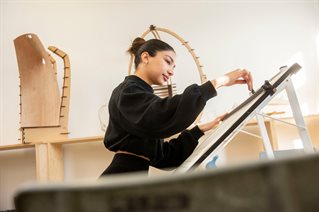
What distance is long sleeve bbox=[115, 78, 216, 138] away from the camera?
36.3 inches

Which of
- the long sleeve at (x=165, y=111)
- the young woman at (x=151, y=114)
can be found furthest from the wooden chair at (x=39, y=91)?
the long sleeve at (x=165, y=111)

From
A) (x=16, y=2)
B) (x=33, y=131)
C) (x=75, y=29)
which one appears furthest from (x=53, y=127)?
(x=16, y=2)

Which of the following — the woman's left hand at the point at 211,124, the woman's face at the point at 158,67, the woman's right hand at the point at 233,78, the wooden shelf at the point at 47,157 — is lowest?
the wooden shelf at the point at 47,157

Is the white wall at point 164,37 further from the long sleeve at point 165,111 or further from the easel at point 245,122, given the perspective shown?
the long sleeve at point 165,111

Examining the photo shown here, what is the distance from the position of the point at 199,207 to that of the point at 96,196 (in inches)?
3.6

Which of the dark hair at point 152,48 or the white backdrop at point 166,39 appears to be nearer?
the dark hair at point 152,48

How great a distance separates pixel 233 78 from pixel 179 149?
0.37 metres

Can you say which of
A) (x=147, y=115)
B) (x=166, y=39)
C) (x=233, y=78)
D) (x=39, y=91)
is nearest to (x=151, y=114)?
(x=147, y=115)

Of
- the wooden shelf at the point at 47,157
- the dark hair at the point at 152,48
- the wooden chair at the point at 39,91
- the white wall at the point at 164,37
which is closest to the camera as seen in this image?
the dark hair at the point at 152,48

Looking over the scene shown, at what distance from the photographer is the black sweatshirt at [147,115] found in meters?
0.92

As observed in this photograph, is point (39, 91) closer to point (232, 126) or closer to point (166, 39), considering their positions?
point (166, 39)

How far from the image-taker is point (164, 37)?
7.30ft

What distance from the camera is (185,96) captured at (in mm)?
921

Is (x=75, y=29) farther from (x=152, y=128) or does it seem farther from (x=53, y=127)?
(x=152, y=128)
